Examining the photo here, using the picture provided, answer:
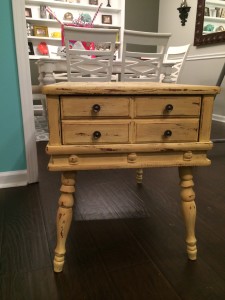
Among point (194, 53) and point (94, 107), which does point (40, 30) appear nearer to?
point (194, 53)

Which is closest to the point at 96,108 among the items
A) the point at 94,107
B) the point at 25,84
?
the point at 94,107

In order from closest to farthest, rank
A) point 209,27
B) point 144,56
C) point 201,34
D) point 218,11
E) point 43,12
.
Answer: point 144,56, point 218,11, point 209,27, point 201,34, point 43,12

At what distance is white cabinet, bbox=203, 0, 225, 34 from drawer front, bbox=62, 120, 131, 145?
9.98 ft

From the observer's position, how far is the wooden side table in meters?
0.73

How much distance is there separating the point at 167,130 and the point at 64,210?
1.28ft

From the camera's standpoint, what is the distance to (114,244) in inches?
37.8

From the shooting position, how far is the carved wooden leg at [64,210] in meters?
0.78

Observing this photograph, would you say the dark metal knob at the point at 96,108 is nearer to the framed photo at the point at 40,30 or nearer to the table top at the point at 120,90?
the table top at the point at 120,90

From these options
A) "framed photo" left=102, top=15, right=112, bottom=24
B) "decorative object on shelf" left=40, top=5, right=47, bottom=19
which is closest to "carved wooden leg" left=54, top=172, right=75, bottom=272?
"decorative object on shelf" left=40, top=5, right=47, bottom=19

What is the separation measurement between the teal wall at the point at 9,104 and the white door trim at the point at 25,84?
0.07 feet

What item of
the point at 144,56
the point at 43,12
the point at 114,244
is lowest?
the point at 114,244

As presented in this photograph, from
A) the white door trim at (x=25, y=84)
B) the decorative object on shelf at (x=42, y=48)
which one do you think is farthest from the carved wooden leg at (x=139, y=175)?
the decorative object on shelf at (x=42, y=48)

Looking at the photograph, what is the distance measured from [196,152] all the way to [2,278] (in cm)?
70

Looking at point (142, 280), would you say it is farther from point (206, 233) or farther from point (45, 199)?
point (45, 199)
